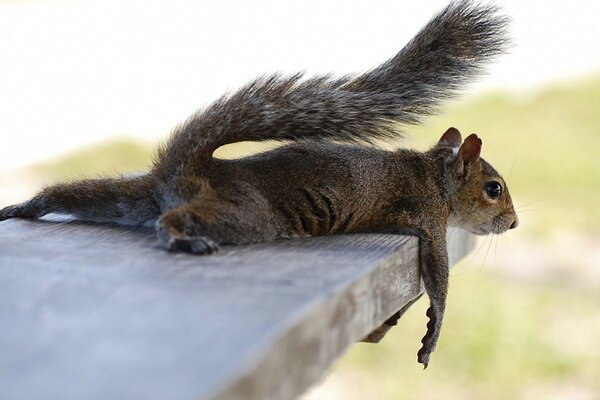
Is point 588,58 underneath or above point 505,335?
above

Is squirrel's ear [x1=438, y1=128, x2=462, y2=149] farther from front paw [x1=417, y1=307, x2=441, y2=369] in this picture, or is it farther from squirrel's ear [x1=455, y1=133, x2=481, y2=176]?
front paw [x1=417, y1=307, x2=441, y2=369]

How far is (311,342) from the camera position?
962 millimetres

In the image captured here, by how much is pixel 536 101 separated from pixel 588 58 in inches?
28.0

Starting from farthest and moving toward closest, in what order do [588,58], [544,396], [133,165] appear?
[588,58]
[133,165]
[544,396]

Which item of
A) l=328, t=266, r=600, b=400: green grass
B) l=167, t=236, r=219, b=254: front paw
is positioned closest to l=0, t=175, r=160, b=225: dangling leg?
l=167, t=236, r=219, b=254: front paw

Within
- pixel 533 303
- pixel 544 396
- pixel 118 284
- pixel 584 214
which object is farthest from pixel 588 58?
pixel 118 284

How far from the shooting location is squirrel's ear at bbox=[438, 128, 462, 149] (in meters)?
2.15

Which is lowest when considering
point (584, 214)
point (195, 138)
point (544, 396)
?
point (544, 396)

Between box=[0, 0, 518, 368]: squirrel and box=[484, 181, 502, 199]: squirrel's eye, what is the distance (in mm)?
309

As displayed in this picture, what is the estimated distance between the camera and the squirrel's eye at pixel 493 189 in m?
2.07

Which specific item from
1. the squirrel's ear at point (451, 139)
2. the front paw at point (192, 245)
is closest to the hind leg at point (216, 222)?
the front paw at point (192, 245)

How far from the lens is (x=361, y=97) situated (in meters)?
1.66

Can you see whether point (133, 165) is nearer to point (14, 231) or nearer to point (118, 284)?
point (14, 231)

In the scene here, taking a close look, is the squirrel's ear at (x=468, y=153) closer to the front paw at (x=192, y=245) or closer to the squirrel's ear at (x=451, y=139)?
the squirrel's ear at (x=451, y=139)
